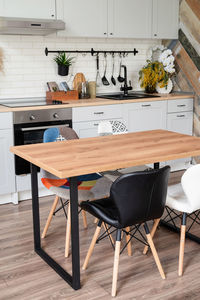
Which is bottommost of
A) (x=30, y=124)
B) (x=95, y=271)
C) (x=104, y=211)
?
(x=95, y=271)

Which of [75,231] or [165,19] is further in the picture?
[165,19]

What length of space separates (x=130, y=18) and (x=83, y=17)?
27.0 inches

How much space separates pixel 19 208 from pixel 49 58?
72.9 inches

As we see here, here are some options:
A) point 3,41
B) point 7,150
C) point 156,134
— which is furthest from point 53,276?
point 3,41

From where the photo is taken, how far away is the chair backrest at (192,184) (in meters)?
2.51

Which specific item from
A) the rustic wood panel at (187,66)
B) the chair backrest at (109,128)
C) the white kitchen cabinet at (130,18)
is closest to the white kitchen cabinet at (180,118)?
the rustic wood panel at (187,66)

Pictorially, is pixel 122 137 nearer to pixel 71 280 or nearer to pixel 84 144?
pixel 84 144

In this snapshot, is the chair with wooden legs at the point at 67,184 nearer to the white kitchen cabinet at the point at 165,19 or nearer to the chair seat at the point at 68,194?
the chair seat at the point at 68,194

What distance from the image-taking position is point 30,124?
163 inches

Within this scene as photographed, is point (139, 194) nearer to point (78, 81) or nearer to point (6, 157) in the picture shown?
point (6, 157)

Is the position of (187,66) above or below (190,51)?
below

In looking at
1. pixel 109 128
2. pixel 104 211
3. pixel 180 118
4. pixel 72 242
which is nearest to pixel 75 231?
pixel 72 242

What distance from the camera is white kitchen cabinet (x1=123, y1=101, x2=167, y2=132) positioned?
16.0 ft

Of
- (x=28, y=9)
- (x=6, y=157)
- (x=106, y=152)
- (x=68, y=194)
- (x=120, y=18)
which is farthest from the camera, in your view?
(x=120, y=18)
